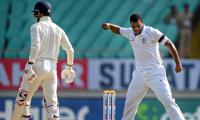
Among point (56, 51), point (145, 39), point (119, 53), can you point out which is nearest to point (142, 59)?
point (145, 39)

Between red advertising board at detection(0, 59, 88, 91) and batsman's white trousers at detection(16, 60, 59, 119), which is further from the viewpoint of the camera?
red advertising board at detection(0, 59, 88, 91)

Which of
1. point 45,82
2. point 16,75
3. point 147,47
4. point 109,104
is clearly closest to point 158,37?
point 147,47

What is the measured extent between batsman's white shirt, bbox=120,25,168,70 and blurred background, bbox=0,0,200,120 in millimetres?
2754

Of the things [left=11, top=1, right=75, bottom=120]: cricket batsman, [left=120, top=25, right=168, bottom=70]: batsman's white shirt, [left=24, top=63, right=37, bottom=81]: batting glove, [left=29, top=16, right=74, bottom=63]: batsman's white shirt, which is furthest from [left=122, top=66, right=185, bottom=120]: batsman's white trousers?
[left=24, top=63, right=37, bottom=81]: batting glove

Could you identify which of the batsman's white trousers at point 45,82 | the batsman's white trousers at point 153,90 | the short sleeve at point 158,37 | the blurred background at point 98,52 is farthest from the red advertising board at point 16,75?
the short sleeve at point 158,37

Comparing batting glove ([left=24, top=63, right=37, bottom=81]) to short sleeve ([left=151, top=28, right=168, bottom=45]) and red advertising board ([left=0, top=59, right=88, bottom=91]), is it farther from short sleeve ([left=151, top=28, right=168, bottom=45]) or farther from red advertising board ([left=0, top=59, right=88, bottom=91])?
red advertising board ([left=0, top=59, right=88, bottom=91])

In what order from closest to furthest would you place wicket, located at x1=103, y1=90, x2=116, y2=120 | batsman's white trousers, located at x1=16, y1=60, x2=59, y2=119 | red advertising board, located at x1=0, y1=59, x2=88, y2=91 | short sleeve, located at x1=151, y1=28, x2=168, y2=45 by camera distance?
wicket, located at x1=103, y1=90, x2=116, y2=120
short sleeve, located at x1=151, y1=28, x2=168, y2=45
batsman's white trousers, located at x1=16, y1=60, x2=59, y2=119
red advertising board, located at x1=0, y1=59, x2=88, y2=91

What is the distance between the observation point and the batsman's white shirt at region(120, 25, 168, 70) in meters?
8.38

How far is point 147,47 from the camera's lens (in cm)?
840

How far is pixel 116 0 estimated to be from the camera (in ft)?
52.1

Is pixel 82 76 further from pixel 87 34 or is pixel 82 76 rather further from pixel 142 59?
pixel 142 59

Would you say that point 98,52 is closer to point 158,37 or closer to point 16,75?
point 16,75

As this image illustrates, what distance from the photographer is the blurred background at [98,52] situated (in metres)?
11.7

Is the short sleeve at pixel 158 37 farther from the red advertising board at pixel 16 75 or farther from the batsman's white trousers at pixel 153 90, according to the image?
the red advertising board at pixel 16 75
